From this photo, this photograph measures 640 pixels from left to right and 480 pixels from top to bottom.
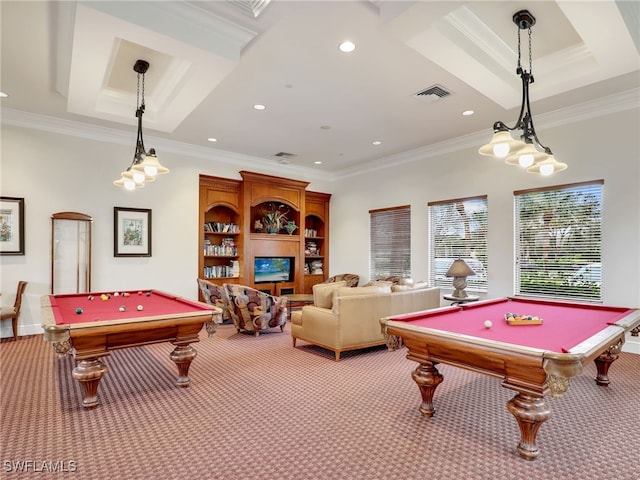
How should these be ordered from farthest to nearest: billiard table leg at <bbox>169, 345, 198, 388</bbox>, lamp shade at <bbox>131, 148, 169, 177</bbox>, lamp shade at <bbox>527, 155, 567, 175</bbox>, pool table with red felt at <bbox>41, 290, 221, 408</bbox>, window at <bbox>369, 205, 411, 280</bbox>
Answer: window at <bbox>369, 205, 411, 280</bbox> → lamp shade at <bbox>131, 148, 169, 177</bbox> → billiard table leg at <bbox>169, 345, 198, 388</bbox> → lamp shade at <bbox>527, 155, 567, 175</bbox> → pool table with red felt at <bbox>41, 290, 221, 408</bbox>

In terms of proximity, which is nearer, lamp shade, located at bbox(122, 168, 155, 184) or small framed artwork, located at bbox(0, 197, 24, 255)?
lamp shade, located at bbox(122, 168, 155, 184)

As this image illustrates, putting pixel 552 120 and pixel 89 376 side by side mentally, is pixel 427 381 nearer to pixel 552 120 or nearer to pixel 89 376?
pixel 89 376

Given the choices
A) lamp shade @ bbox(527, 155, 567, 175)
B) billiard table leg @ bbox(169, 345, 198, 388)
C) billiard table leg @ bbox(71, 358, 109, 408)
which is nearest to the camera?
billiard table leg @ bbox(71, 358, 109, 408)

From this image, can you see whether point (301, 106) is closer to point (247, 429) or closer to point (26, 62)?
point (26, 62)

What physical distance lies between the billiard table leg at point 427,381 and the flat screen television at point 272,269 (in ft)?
17.2

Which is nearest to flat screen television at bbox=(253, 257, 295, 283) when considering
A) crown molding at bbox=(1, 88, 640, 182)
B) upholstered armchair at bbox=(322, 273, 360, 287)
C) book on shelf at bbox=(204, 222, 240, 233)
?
book on shelf at bbox=(204, 222, 240, 233)

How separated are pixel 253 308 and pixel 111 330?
8.96ft

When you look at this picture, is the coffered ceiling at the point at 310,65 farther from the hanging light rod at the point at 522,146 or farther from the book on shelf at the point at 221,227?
the book on shelf at the point at 221,227

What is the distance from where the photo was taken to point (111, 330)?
9.44 feet

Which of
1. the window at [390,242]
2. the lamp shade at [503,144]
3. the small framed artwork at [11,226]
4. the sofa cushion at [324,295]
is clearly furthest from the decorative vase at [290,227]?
the lamp shade at [503,144]

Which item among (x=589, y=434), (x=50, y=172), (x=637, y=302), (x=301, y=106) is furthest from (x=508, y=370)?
(x=50, y=172)

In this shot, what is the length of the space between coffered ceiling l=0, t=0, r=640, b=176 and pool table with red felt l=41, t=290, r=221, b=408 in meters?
2.40

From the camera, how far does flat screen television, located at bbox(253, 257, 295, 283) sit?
778 cm

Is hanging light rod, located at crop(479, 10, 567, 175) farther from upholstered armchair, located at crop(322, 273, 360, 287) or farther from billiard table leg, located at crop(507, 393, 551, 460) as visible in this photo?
upholstered armchair, located at crop(322, 273, 360, 287)
